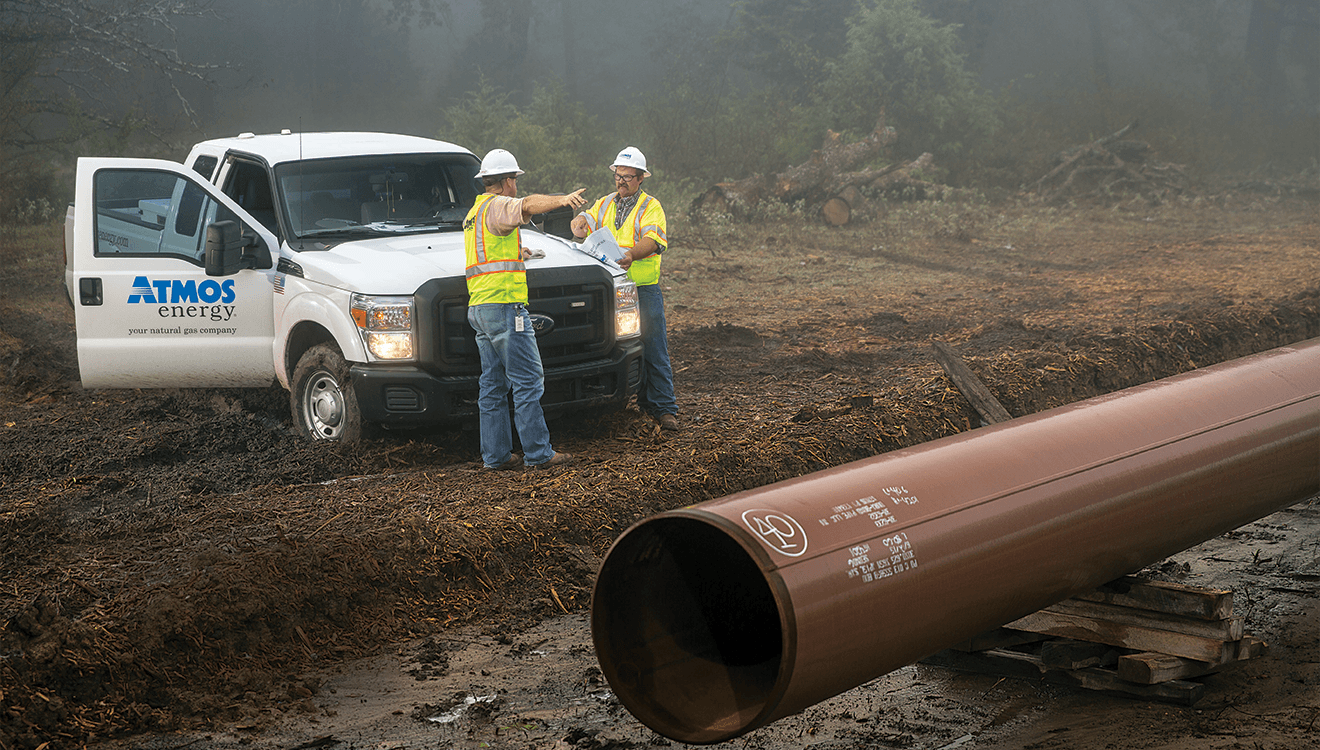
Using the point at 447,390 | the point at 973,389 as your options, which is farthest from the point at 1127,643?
the point at 447,390

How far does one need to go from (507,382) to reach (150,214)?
301 centimetres

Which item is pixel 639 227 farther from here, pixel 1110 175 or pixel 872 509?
pixel 1110 175

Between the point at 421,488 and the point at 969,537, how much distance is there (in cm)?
367

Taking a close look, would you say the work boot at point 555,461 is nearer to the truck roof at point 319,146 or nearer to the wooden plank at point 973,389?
the truck roof at point 319,146

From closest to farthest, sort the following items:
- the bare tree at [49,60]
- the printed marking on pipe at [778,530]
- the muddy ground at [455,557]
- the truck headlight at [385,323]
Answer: the printed marking on pipe at [778,530]
the muddy ground at [455,557]
the truck headlight at [385,323]
the bare tree at [49,60]

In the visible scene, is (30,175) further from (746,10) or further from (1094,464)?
(746,10)

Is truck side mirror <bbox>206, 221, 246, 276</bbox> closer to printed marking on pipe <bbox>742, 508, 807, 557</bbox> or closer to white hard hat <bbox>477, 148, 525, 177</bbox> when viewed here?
white hard hat <bbox>477, 148, 525, 177</bbox>

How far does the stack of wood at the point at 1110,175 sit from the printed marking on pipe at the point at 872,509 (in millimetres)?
21949

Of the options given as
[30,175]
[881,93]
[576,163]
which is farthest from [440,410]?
[881,93]

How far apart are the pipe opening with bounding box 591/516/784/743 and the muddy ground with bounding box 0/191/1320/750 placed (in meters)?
0.51

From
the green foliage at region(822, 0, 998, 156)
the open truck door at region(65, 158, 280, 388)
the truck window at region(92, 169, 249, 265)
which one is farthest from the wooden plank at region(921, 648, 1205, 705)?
the green foliage at region(822, 0, 998, 156)

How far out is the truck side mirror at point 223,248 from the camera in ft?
23.4

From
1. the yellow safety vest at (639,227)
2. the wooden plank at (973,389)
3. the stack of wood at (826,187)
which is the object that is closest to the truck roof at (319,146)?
the yellow safety vest at (639,227)

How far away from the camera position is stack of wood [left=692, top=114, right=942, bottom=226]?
21.0 metres
